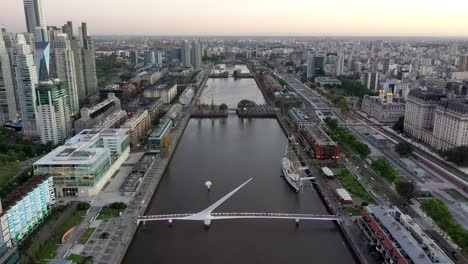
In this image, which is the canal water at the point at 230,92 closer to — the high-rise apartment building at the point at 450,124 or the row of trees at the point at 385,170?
the high-rise apartment building at the point at 450,124

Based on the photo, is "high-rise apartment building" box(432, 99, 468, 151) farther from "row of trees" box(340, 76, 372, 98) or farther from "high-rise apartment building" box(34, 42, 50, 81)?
"high-rise apartment building" box(34, 42, 50, 81)

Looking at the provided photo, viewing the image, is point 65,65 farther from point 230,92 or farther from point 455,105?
point 455,105

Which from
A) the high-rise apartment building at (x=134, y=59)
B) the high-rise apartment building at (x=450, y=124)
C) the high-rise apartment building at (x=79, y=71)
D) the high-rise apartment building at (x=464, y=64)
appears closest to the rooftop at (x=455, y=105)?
the high-rise apartment building at (x=450, y=124)

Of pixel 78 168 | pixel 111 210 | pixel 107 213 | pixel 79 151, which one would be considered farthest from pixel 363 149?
pixel 79 151

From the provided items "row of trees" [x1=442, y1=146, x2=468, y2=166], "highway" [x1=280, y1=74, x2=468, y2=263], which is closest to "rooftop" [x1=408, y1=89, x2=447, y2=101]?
"highway" [x1=280, y1=74, x2=468, y2=263]

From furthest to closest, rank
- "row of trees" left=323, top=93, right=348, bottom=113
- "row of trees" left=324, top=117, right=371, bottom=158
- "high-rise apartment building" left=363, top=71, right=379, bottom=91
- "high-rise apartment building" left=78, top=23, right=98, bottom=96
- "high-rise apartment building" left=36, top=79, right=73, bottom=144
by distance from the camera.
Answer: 1. "high-rise apartment building" left=363, top=71, right=379, bottom=91
2. "high-rise apartment building" left=78, top=23, right=98, bottom=96
3. "row of trees" left=323, top=93, right=348, bottom=113
4. "high-rise apartment building" left=36, top=79, right=73, bottom=144
5. "row of trees" left=324, top=117, right=371, bottom=158
